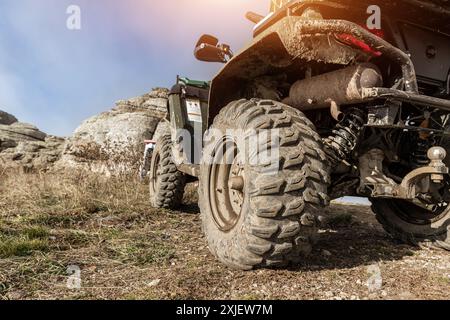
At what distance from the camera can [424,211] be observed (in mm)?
3352

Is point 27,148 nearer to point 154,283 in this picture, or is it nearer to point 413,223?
point 154,283

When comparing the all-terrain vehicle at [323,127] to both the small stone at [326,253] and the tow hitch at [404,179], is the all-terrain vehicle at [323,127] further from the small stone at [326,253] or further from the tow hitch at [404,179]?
the small stone at [326,253]

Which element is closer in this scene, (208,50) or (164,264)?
(164,264)

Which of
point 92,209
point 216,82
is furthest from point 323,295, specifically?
point 92,209

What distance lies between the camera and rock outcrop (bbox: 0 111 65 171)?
16422 mm

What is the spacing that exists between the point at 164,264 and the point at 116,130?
1497 centimetres

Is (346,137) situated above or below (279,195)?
above

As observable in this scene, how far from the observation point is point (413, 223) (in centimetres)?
332

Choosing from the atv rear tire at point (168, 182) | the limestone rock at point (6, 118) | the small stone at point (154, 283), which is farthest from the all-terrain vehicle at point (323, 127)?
the limestone rock at point (6, 118)

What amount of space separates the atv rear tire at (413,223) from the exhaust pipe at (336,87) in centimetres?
150

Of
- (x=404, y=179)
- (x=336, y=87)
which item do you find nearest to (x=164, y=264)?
(x=336, y=87)
